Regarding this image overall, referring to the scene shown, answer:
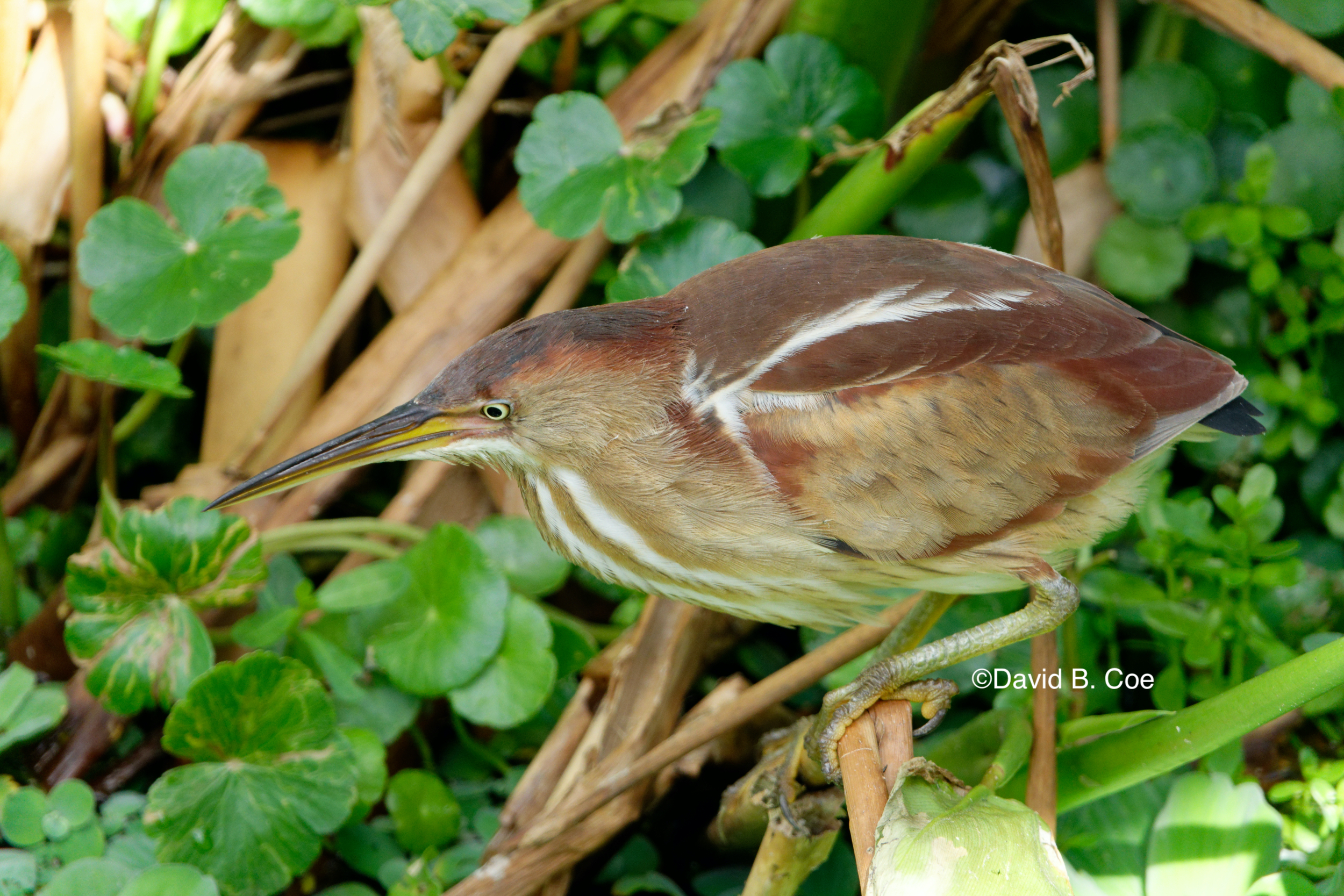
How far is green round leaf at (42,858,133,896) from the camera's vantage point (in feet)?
4.66

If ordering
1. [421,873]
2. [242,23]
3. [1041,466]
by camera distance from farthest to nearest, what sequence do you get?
[242,23], [421,873], [1041,466]

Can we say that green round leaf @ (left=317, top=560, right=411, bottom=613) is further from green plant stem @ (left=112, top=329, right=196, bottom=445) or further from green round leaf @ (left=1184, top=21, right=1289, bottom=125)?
green round leaf @ (left=1184, top=21, right=1289, bottom=125)

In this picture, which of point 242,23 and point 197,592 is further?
point 242,23

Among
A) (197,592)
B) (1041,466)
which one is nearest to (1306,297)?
(1041,466)

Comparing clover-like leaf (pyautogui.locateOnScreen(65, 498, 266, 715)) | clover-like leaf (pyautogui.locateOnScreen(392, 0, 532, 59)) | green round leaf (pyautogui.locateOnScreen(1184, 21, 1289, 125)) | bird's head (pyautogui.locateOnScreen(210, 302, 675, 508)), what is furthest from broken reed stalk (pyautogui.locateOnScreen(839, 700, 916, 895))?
green round leaf (pyautogui.locateOnScreen(1184, 21, 1289, 125))

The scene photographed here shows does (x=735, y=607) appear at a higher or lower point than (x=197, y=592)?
higher

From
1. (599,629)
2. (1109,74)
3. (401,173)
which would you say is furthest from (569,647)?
(1109,74)

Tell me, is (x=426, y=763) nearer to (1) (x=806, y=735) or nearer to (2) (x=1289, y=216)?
(1) (x=806, y=735)

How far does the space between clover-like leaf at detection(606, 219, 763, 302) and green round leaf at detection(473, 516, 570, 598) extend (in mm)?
415

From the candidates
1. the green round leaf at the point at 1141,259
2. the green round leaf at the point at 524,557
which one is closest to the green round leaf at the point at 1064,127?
the green round leaf at the point at 1141,259

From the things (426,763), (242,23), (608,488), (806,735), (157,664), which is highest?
(242,23)

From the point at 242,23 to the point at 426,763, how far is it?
1469mm

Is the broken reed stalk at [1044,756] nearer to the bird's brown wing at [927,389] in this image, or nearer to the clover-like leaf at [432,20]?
the bird's brown wing at [927,389]

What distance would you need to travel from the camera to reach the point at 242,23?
224 cm
